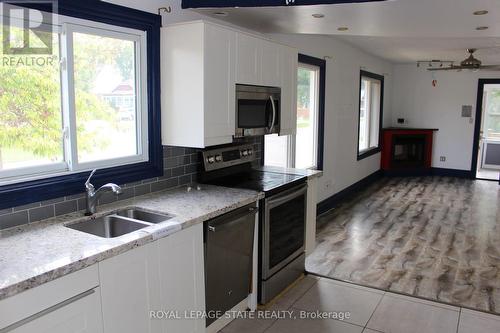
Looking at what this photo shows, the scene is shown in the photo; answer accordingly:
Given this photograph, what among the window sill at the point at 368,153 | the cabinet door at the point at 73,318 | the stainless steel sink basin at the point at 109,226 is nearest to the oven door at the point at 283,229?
the stainless steel sink basin at the point at 109,226

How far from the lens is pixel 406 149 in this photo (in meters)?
9.17

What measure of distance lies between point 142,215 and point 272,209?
0.96 m

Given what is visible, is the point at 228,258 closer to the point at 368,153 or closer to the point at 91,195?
the point at 91,195

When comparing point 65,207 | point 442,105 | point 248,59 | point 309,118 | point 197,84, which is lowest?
point 65,207

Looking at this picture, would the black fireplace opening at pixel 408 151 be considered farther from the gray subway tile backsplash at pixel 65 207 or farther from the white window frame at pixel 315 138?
the gray subway tile backsplash at pixel 65 207

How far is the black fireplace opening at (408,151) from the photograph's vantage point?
896 centimetres

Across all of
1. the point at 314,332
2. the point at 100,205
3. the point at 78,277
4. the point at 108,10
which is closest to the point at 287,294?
the point at 314,332

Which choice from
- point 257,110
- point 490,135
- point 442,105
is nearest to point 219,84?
point 257,110

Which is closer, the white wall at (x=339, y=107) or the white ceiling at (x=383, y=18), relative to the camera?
the white ceiling at (x=383, y=18)

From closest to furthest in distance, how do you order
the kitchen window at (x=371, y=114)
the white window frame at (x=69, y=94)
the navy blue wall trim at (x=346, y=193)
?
the white window frame at (x=69, y=94)
the navy blue wall trim at (x=346, y=193)
the kitchen window at (x=371, y=114)

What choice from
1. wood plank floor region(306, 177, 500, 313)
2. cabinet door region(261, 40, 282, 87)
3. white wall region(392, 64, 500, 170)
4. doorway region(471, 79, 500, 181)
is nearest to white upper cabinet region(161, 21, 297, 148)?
cabinet door region(261, 40, 282, 87)

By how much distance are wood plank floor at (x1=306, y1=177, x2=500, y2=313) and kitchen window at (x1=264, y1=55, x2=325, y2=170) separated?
2.82ft

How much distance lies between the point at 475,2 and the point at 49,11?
2.54 metres

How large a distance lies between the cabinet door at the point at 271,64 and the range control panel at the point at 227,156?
0.61 m
